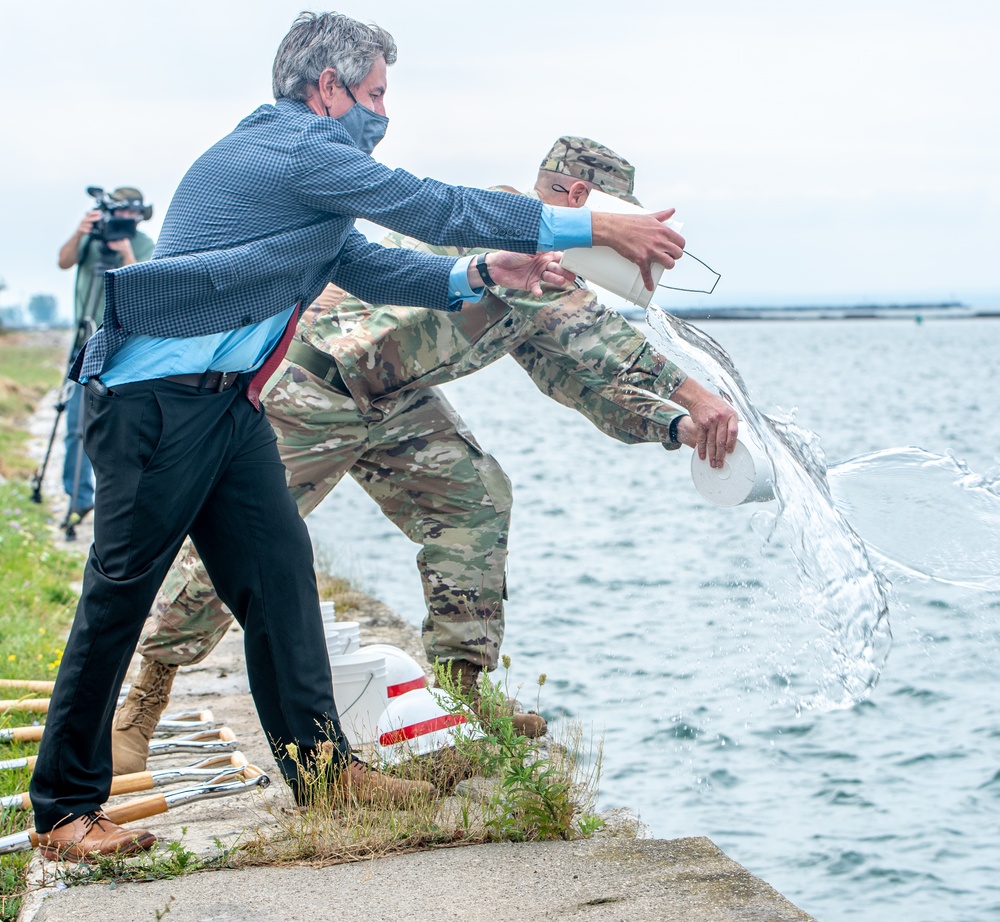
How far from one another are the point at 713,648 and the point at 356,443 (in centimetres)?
569

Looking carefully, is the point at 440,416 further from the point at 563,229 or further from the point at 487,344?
the point at 563,229

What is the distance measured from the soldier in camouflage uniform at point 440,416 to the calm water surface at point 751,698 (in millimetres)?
653

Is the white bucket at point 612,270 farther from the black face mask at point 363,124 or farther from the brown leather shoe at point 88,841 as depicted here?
the brown leather shoe at point 88,841

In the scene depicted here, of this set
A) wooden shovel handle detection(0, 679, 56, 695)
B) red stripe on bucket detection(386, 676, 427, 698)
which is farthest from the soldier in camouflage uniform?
wooden shovel handle detection(0, 679, 56, 695)

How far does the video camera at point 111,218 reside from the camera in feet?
28.9

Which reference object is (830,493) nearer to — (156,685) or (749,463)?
(749,463)

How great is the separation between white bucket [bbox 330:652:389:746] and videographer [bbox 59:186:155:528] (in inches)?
184

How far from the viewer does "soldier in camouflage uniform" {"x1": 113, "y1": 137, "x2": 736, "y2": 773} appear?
175 inches

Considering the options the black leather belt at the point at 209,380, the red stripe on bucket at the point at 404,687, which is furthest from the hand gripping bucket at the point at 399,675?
the black leather belt at the point at 209,380

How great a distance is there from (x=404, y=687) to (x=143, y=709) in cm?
92

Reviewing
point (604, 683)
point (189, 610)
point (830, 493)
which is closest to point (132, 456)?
point (189, 610)

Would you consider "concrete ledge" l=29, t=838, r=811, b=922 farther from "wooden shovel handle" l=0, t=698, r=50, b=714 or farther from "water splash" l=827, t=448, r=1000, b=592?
"water splash" l=827, t=448, r=1000, b=592

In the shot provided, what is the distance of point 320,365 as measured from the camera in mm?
4480

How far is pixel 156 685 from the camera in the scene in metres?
4.53
